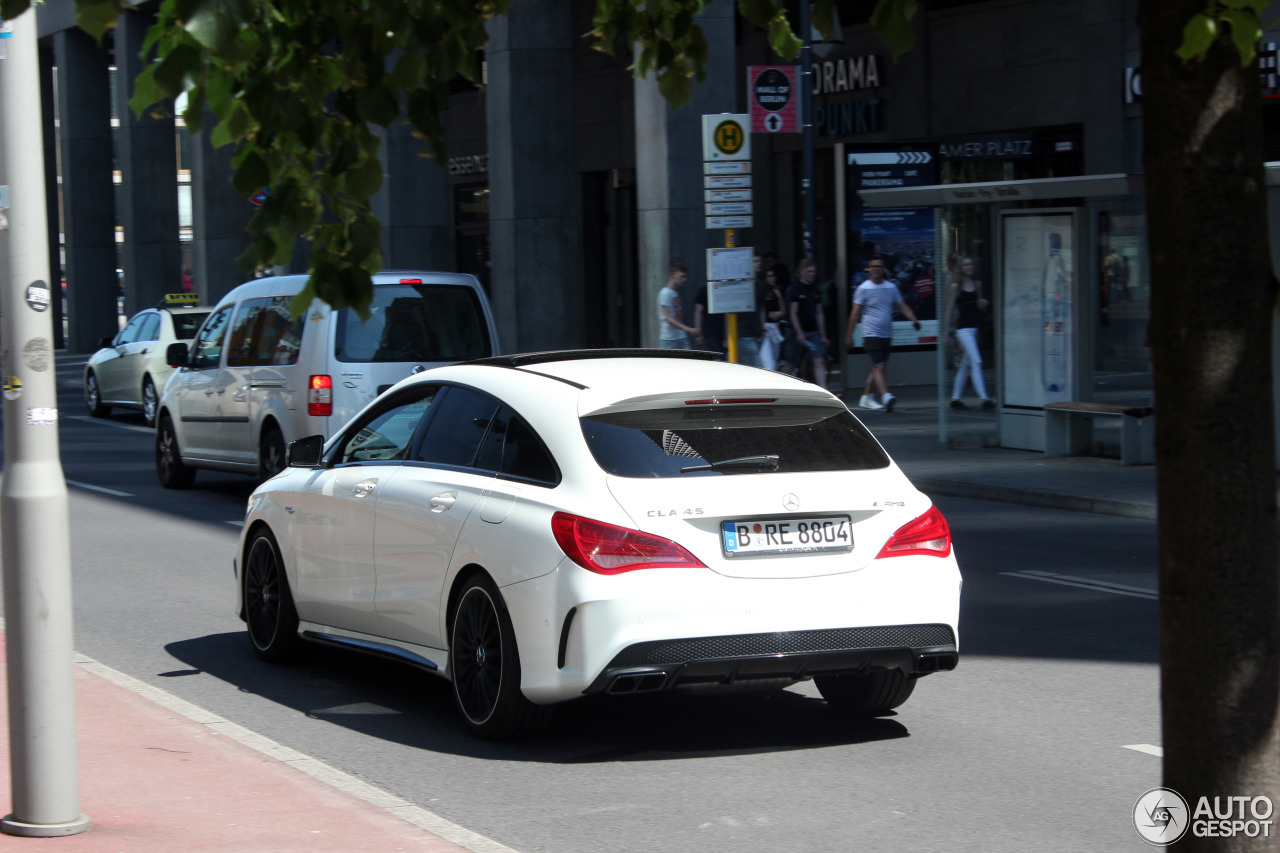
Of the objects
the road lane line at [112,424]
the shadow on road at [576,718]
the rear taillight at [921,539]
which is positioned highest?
the rear taillight at [921,539]

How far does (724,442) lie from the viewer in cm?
645

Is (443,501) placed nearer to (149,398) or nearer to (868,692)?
A: (868,692)

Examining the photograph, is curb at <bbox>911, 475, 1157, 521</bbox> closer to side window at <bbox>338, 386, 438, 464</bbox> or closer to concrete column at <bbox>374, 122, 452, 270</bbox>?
side window at <bbox>338, 386, 438, 464</bbox>

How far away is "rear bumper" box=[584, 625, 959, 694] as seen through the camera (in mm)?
6047

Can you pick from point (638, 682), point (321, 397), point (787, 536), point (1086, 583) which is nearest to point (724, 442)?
point (787, 536)

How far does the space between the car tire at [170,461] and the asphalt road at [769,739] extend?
228 inches

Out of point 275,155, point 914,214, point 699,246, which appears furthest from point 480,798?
point 914,214

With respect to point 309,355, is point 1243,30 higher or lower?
higher

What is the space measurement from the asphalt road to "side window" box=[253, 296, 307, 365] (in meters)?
3.85

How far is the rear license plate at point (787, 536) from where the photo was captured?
6.19m

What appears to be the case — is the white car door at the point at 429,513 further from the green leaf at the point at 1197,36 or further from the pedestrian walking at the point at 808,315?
the pedestrian walking at the point at 808,315

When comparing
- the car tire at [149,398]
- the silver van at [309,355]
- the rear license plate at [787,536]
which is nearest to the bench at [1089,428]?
the silver van at [309,355]

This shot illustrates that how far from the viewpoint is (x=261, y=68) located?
3676 millimetres

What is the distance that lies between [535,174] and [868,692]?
68.5 feet
